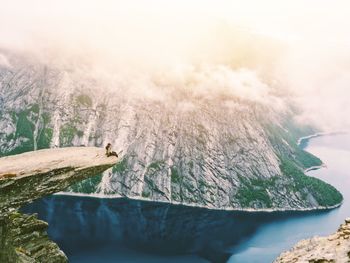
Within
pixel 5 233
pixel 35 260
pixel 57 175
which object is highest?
pixel 57 175

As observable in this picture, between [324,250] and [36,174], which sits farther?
[36,174]

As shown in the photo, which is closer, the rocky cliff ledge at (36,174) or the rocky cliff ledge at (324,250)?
the rocky cliff ledge at (324,250)

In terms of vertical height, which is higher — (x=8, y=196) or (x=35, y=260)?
(x=8, y=196)

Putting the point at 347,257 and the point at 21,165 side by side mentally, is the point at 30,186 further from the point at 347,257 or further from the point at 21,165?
the point at 347,257

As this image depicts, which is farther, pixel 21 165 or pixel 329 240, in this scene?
pixel 21 165

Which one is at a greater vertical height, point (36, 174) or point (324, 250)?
point (36, 174)

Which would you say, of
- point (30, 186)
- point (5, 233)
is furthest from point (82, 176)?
point (5, 233)

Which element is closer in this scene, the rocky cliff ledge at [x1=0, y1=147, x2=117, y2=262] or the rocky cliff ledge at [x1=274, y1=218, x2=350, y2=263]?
the rocky cliff ledge at [x1=274, y1=218, x2=350, y2=263]

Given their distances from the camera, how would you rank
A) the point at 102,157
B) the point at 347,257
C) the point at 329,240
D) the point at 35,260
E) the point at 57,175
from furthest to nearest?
1. the point at 35,260
2. the point at 102,157
3. the point at 57,175
4. the point at 329,240
5. the point at 347,257
